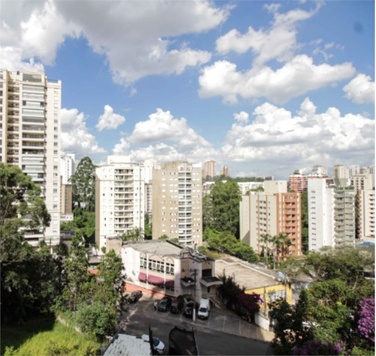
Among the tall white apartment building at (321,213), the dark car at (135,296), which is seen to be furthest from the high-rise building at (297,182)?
the dark car at (135,296)

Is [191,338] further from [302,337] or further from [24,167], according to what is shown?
[24,167]

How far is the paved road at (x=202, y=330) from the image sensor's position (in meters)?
8.02

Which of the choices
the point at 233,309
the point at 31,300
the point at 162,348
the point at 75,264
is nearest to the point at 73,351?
the point at 162,348

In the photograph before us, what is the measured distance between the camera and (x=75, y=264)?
876 centimetres

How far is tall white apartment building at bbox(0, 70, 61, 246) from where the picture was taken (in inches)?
618

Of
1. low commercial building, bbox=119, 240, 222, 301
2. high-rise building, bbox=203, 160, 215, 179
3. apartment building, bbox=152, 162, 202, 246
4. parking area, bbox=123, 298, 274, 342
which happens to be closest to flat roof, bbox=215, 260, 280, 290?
low commercial building, bbox=119, 240, 222, 301

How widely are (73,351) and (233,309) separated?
6.14m

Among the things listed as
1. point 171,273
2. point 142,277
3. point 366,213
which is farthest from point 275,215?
point 142,277

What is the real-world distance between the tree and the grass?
20566mm

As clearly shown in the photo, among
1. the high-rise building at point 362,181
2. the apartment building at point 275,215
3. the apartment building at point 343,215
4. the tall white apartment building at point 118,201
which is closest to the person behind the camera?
the apartment building at point 343,215

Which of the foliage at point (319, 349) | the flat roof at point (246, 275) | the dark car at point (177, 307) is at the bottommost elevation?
the dark car at point (177, 307)

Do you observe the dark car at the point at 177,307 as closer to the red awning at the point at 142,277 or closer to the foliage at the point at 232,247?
the red awning at the point at 142,277

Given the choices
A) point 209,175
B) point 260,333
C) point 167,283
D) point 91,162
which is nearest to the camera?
point 260,333

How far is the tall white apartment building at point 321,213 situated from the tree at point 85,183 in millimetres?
18611
